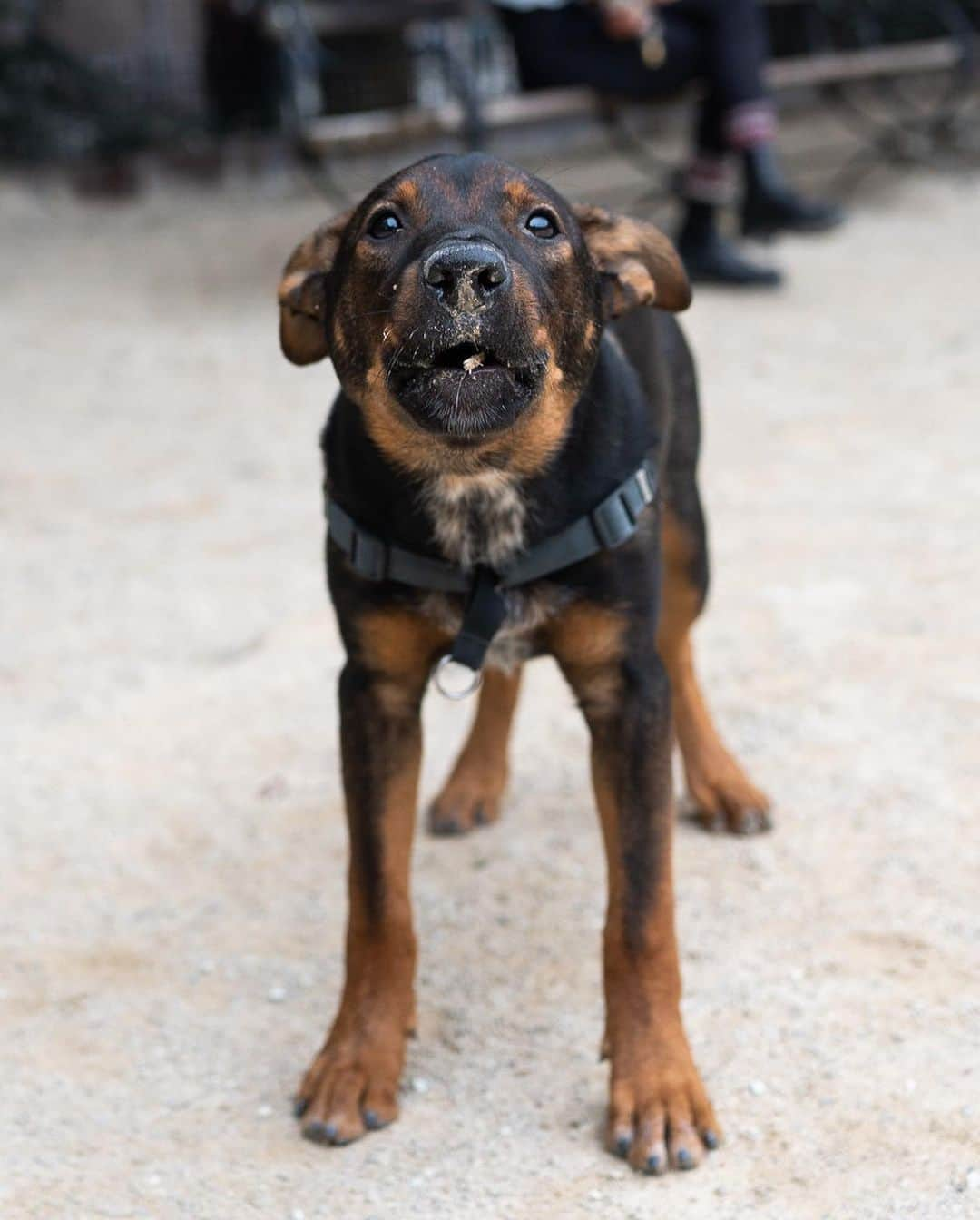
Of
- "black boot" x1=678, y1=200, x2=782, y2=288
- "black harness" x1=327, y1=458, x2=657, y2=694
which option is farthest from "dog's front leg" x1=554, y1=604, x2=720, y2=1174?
"black boot" x1=678, y1=200, x2=782, y2=288

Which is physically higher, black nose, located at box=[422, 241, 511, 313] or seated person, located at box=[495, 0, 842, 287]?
black nose, located at box=[422, 241, 511, 313]

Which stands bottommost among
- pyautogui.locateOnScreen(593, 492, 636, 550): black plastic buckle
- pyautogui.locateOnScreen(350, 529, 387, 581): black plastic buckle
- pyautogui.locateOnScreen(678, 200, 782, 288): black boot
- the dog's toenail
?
the dog's toenail

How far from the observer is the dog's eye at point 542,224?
10.1 ft

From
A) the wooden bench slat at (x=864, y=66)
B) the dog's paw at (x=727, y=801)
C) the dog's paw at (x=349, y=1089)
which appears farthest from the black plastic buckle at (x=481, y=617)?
the wooden bench slat at (x=864, y=66)

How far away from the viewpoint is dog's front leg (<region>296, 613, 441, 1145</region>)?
3219 mm

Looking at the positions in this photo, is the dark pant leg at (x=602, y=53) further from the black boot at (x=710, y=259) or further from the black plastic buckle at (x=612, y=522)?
the black plastic buckle at (x=612, y=522)

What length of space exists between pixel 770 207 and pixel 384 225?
20.3ft

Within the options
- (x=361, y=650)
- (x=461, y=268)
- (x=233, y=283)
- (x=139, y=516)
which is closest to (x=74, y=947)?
(x=361, y=650)

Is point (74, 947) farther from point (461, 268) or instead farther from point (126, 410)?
point (126, 410)

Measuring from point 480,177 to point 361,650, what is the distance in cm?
89

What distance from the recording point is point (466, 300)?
110 inches

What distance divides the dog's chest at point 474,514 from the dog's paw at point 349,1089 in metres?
0.95

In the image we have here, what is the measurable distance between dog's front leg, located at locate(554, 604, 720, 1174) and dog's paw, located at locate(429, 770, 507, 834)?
3.53ft

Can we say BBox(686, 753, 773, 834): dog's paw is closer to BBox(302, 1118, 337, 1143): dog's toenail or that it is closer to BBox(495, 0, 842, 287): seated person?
BBox(302, 1118, 337, 1143): dog's toenail
